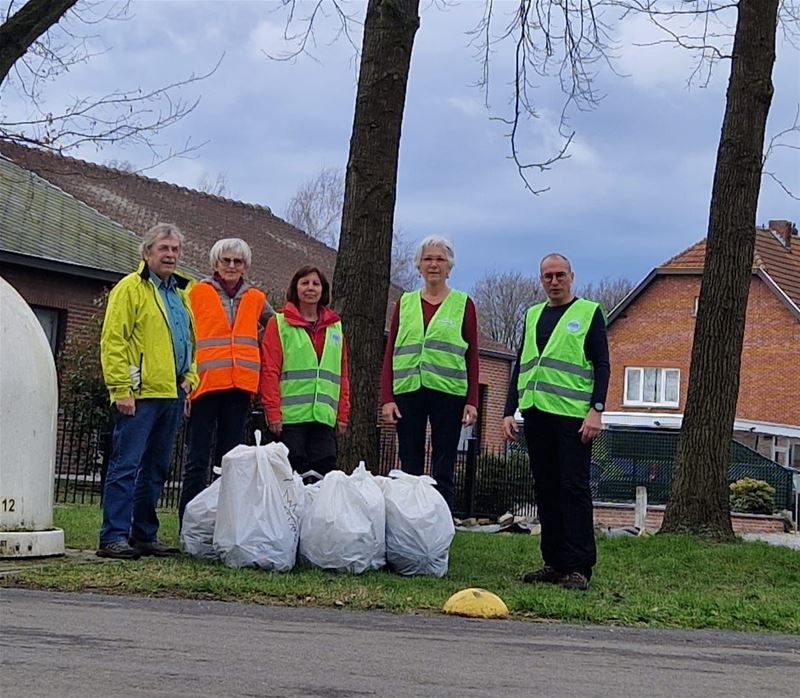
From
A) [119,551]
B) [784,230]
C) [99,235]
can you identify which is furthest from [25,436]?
[784,230]

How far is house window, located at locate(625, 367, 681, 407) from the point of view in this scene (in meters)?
50.6

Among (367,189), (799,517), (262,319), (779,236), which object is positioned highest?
(779,236)

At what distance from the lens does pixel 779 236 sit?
5147 cm

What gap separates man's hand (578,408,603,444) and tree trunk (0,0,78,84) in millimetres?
9108

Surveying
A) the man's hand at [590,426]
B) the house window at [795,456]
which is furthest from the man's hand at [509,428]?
the house window at [795,456]

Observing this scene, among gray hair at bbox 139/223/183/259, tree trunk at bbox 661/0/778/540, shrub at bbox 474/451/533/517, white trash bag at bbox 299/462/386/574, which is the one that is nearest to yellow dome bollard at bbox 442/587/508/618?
white trash bag at bbox 299/462/386/574

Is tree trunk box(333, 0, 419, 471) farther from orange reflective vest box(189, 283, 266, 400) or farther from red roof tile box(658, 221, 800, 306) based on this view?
red roof tile box(658, 221, 800, 306)

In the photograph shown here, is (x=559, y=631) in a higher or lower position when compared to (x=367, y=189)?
lower

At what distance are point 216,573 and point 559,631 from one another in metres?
2.34

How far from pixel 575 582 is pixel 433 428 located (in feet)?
4.93

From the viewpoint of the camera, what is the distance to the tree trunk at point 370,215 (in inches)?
455

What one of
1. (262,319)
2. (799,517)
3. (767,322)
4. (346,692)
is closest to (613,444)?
(799,517)

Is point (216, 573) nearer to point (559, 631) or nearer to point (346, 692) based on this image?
point (559, 631)

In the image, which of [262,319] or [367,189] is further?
[367,189]
